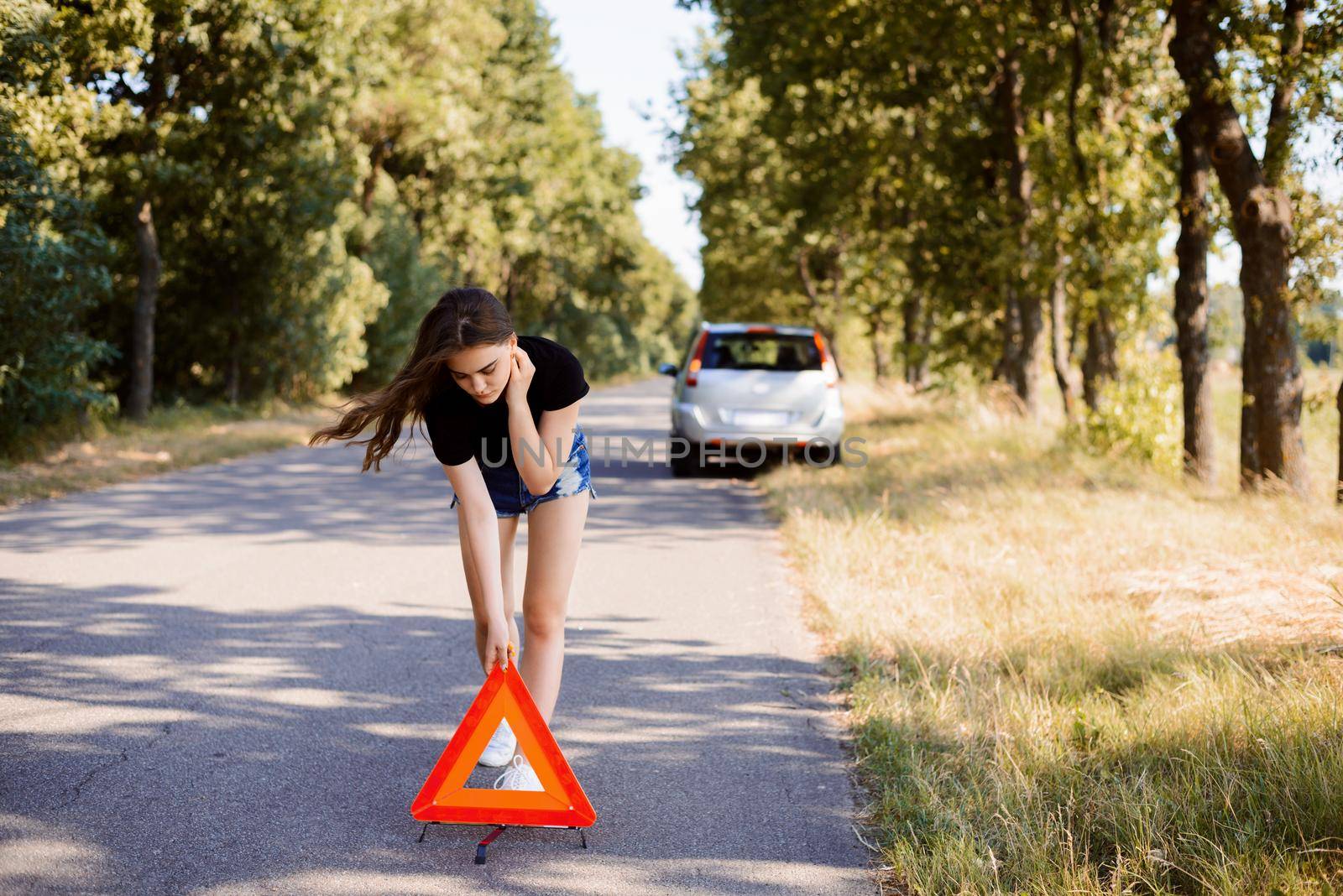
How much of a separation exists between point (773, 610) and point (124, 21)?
504 inches

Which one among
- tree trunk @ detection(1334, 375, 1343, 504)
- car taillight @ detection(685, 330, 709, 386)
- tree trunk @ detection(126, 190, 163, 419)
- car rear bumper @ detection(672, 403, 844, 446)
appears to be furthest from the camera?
tree trunk @ detection(126, 190, 163, 419)

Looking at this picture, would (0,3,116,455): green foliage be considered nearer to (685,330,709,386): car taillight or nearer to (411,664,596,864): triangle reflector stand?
(685,330,709,386): car taillight

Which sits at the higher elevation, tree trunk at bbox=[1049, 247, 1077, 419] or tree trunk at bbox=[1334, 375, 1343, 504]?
tree trunk at bbox=[1049, 247, 1077, 419]

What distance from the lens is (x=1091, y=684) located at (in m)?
5.01

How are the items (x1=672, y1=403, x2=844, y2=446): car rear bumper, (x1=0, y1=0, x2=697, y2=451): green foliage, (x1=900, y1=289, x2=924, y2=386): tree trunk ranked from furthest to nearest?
1. (x1=900, y1=289, x2=924, y2=386): tree trunk
2. (x1=672, y1=403, x2=844, y2=446): car rear bumper
3. (x1=0, y1=0, x2=697, y2=451): green foliage

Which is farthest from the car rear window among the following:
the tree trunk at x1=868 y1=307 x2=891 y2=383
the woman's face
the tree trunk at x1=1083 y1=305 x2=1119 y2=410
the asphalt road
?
the tree trunk at x1=868 y1=307 x2=891 y2=383

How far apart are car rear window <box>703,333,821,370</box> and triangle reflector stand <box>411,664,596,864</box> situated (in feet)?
33.9

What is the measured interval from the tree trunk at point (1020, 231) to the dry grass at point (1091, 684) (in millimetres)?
6902

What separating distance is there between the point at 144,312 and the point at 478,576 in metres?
17.1

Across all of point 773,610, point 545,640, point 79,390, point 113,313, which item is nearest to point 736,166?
point 113,313

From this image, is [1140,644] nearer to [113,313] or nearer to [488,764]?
[488,764]

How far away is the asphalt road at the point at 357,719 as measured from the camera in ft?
11.0

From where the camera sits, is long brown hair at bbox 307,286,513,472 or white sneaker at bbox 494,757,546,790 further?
white sneaker at bbox 494,757,546,790

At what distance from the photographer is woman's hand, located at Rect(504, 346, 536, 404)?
3.59 m
